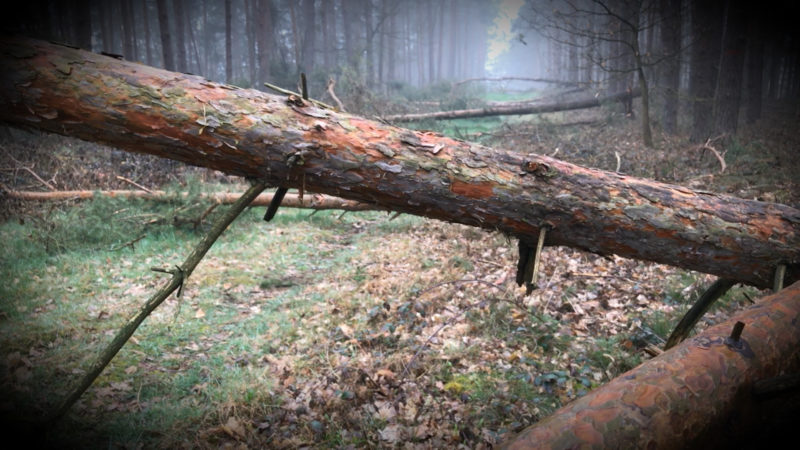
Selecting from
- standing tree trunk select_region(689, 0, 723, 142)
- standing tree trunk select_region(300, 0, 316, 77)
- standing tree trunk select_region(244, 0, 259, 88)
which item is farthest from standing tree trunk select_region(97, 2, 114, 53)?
standing tree trunk select_region(689, 0, 723, 142)

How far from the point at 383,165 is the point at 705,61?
47.0ft

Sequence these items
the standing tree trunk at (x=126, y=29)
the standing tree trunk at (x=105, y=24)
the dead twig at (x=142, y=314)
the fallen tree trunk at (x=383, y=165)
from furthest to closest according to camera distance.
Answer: the standing tree trunk at (x=105, y=24), the standing tree trunk at (x=126, y=29), the fallen tree trunk at (x=383, y=165), the dead twig at (x=142, y=314)

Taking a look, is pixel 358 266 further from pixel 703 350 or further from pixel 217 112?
pixel 703 350

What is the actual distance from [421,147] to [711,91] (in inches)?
543

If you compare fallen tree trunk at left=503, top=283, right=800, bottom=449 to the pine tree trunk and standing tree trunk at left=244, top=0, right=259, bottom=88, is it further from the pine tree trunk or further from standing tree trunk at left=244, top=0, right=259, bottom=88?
standing tree trunk at left=244, top=0, right=259, bottom=88

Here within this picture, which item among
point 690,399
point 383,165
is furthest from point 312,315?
point 690,399

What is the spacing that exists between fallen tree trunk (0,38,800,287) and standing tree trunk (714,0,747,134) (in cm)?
1160

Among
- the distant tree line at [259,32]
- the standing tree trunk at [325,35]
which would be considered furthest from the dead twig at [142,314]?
the standing tree trunk at [325,35]

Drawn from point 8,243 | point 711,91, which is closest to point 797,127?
point 711,91

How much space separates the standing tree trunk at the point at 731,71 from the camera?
38.1 ft

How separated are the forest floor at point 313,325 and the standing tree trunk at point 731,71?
402 centimetres

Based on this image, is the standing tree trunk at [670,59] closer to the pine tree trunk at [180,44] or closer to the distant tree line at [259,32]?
the distant tree line at [259,32]

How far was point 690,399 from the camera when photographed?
178 cm

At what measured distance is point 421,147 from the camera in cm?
289
